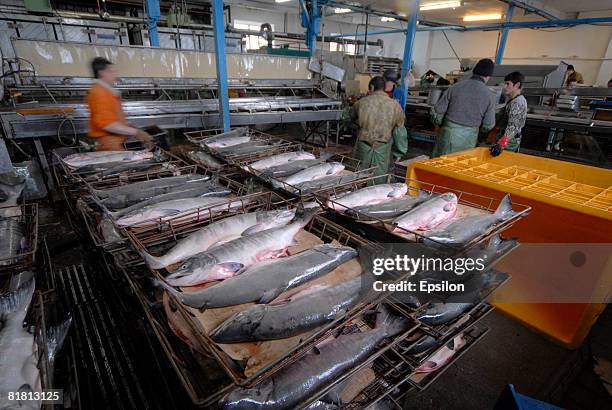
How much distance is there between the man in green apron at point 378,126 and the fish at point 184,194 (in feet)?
8.76

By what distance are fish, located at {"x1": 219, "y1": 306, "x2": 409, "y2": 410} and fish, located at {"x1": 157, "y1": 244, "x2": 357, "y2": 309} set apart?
32cm

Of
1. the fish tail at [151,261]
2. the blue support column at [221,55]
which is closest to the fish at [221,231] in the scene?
the fish tail at [151,261]

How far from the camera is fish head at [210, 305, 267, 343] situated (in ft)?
3.95

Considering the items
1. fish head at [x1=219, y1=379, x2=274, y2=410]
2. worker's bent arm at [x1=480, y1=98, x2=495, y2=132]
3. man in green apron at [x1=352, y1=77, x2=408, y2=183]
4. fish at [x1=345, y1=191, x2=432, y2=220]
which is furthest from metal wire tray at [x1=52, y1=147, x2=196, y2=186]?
worker's bent arm at [x1=480, y1=98, x2=495, y2=132]

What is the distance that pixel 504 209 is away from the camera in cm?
214

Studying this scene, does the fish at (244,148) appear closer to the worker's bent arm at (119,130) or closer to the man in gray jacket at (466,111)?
the worker's bent arm at (119,130)

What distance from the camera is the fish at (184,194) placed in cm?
225

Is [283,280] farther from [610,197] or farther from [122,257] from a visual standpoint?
[610,197]

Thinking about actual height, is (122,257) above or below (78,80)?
below

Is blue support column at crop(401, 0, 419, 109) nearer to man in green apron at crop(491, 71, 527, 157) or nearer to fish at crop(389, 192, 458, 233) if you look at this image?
man in green apron at crop(491, 71, 527, 157)

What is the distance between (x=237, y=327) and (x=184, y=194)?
154cm

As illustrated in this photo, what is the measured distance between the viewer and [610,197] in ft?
9.13

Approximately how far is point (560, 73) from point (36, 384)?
36.9 ft

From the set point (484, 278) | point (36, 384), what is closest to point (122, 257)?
point (36, 384)
